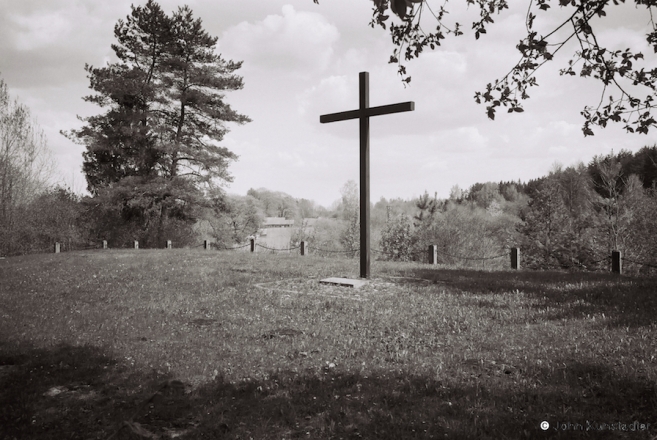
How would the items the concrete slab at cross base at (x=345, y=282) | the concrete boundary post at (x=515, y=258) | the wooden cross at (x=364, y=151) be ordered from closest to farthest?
the concrete slab at cross base at (x=345, y=282), the wooden cross at (x=364, y=151), the concrete boundary post at (x=515, y=258)

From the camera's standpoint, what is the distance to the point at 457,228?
42.4 meters

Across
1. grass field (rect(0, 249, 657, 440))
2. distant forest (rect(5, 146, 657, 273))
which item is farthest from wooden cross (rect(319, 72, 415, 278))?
distant forest (rect(5, 146, 657, 273))

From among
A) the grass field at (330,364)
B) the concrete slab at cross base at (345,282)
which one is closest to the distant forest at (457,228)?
the concrete slab at cross base at (345,282)

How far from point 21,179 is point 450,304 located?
3325 centimetres

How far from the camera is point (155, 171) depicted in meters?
31.4

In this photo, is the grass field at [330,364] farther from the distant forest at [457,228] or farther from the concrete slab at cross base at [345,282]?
the distant forest at [457,228]

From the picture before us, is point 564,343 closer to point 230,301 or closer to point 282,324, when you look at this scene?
point 282,324

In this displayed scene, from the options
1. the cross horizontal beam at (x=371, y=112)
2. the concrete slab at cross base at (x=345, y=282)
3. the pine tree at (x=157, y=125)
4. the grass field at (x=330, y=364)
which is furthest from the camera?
the pine tree at (x=157, y=125)

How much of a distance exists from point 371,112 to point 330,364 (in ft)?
28.1

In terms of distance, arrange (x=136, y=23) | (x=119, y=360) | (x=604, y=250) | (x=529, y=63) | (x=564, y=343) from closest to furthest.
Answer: (x=529, y=63)
(x=119, y=360)
(x=564, y=343)
(x=136, y=23)
(x=604, y=250)

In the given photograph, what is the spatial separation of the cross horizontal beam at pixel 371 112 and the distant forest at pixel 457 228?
40.6 ft

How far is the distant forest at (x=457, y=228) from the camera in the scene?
30.9m

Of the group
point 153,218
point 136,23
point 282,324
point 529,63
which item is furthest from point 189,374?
point 136,23

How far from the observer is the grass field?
13.6 feet
